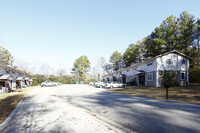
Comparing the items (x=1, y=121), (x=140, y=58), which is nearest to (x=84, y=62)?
(x=140, y=58)

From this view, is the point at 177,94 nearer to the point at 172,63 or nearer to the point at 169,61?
the point at 169,61

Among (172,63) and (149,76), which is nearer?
(172,63)

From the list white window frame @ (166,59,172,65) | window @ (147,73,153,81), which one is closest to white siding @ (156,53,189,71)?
white window frame @ (166,59,172,65)

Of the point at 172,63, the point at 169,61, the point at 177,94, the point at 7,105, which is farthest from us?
the point at 172,63

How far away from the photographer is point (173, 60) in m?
23.8

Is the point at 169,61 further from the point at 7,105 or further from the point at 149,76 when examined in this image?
the point at 7,105

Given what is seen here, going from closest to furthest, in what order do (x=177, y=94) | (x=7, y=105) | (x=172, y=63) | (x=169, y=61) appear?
1. (x=7, y=105)
2. (x=177, y=94)
3. (x=169, y=61)
4. (x=172, y=63)

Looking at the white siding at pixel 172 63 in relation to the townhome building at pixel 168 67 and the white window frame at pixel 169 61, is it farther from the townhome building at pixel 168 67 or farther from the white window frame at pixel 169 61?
the white window frame at pixel 169 61

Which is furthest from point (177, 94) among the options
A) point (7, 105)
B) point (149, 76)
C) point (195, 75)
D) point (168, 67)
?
point (195, 75)

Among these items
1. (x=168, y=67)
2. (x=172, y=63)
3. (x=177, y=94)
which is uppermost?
(x=172, y=63)

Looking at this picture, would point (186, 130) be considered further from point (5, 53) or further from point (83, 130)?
point (5, 53)

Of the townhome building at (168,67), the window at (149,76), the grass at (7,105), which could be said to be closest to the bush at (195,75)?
the townhome building at (168,67)

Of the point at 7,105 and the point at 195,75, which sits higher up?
the point at 195,75

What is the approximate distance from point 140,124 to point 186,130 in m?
1.48
